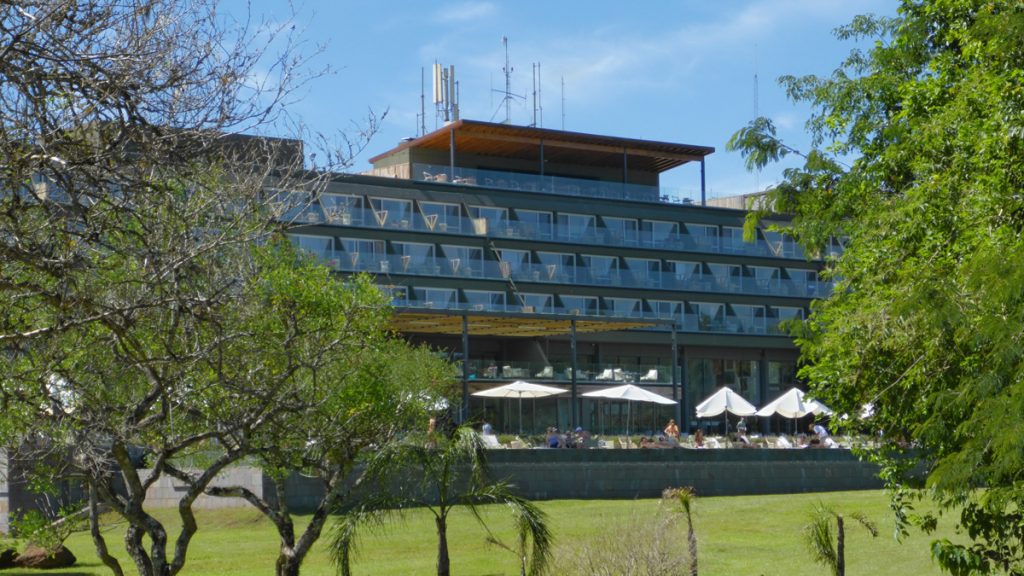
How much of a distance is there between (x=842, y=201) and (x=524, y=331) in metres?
37.7

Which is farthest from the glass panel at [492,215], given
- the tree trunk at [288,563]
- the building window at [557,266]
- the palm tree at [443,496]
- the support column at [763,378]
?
the tree trunk at [288,563]

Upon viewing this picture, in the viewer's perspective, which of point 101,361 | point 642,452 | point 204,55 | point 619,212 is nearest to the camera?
point 204,55

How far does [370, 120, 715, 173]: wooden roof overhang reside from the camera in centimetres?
7306

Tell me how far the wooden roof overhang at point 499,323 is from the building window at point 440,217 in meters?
12.2

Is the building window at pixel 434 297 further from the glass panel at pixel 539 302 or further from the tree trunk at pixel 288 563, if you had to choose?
the tree trunk at pixel 288 563

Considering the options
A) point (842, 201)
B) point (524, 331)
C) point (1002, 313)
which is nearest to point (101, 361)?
point (1002, 313)

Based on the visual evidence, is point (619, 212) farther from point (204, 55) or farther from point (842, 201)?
point (204, 55)

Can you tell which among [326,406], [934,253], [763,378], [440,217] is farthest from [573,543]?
[763,378]

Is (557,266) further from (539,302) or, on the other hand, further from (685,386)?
(685,386)

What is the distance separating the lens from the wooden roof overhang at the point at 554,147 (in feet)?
240

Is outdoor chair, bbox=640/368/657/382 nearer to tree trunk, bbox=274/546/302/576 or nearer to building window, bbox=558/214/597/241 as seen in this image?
building window, bbox=558/214/597/241

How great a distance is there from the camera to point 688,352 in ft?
251

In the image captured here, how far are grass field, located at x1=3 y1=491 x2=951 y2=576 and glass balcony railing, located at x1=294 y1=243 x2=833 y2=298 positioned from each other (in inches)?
1293

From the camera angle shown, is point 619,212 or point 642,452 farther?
point 619,212
